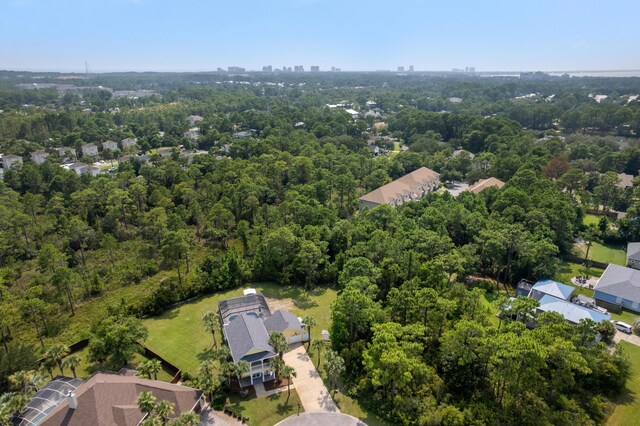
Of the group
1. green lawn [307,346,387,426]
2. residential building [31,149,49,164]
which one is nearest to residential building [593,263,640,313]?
green lawn [307,346,387,426]

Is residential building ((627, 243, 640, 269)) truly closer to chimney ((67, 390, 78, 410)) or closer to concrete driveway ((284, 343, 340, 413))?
concrete driveway ((284, 343, 340, 413))

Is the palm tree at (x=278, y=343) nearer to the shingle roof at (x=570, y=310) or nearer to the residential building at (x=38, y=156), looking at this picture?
the shingle roof at (x=570, y=310)

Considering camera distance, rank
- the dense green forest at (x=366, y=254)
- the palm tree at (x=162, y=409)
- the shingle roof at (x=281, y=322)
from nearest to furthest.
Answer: the palm tree at (x=162, y=409)
the dense green forest at (x=366, y=254)
the shingle roof at (x=281, y=322)

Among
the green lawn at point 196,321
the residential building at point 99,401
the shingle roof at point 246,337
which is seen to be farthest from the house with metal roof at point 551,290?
the residential building at point 99,401

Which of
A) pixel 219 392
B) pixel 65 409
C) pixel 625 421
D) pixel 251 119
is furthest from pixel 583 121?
pixel 65 409

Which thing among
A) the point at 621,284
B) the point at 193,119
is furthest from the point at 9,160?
the point at 621,284

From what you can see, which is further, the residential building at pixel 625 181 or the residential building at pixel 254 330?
the residential building at pixel 625 181

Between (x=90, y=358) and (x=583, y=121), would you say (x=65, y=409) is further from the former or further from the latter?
(x=583, y=121)
